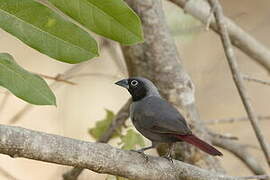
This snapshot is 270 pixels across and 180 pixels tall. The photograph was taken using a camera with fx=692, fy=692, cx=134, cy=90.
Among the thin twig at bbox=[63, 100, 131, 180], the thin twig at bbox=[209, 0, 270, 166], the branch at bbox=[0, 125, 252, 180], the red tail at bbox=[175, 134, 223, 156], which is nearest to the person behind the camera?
the branch at bbox=[0, 125, 252, 180]

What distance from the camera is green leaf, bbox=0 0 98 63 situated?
8.28 feet

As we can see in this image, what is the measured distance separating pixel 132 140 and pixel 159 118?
0.39m

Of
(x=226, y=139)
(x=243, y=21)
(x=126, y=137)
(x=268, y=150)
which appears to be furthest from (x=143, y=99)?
(x=243, y=21)

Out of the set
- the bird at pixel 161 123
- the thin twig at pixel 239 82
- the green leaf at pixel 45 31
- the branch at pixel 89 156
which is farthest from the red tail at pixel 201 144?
the green leaf at pixel 45 31

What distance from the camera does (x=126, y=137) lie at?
3594 mm

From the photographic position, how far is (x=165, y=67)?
3.89 m

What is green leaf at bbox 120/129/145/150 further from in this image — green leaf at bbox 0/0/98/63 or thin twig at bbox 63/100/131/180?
green leaf at bbox 0/0/98/63

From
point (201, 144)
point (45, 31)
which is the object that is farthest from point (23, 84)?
point (201, 144)

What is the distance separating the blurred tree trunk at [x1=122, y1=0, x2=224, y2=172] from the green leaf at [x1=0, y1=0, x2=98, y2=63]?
1.32 metres

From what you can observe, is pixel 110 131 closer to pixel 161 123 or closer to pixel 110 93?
pixel 161 123

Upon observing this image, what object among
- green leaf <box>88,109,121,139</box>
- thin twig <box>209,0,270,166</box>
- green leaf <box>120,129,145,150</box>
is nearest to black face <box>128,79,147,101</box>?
green leaf <box>120,129,145,150</box>

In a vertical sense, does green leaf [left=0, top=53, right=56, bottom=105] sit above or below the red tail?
above

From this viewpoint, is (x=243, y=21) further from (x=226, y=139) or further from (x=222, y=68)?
(x=226, y=139)

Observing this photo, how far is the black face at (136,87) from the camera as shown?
3.66 metres
